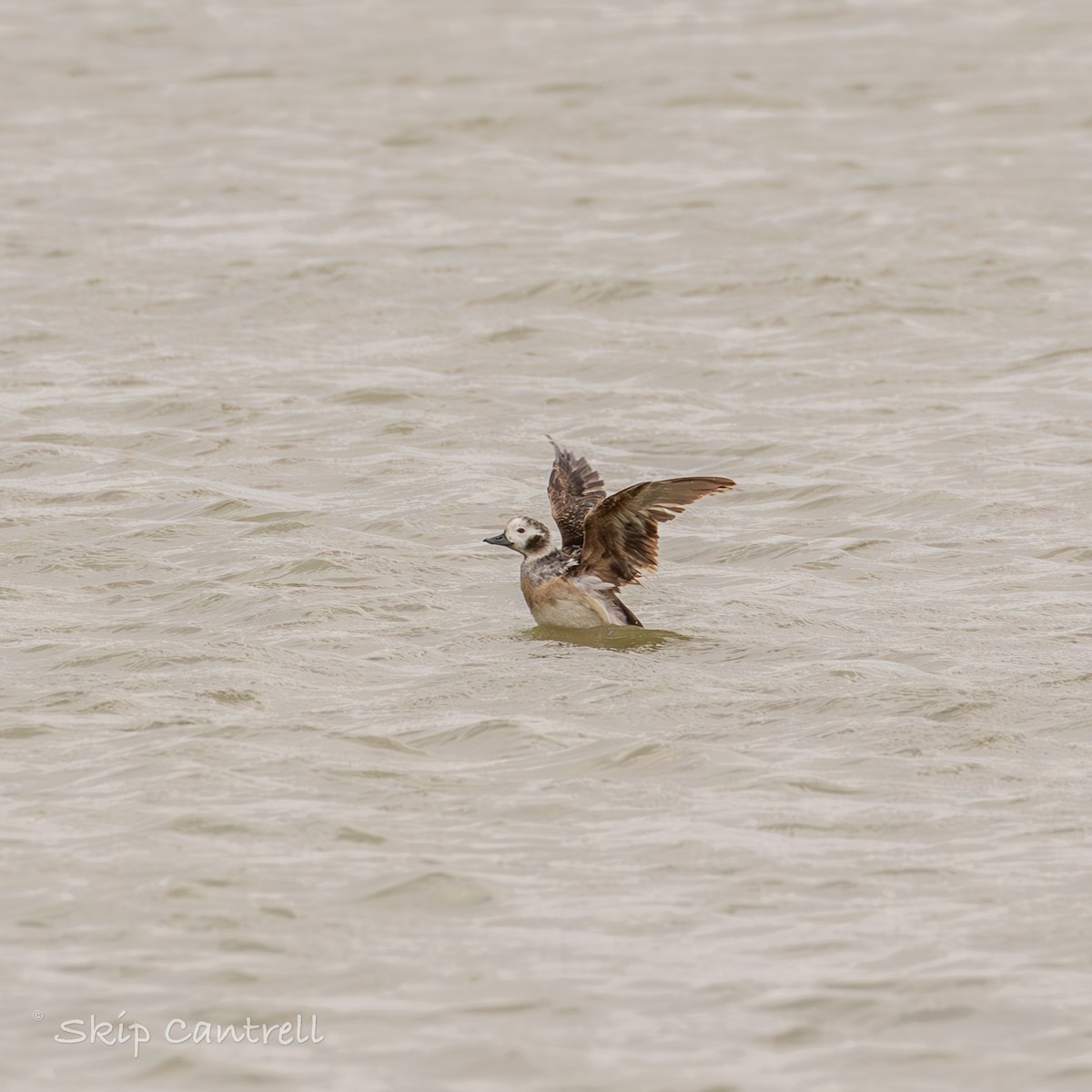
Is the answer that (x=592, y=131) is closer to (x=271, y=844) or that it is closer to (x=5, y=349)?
(x=5, y=349)

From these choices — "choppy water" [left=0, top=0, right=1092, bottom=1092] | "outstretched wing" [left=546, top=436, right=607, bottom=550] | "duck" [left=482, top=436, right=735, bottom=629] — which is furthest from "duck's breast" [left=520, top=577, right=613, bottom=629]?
"outstretched wing" [left=546, top=436, right=607, bottom=550]

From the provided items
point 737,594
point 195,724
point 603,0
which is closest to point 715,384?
point 737,594

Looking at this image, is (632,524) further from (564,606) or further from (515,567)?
(515,567)

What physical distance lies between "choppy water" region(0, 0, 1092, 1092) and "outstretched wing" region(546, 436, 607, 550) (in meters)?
0.51

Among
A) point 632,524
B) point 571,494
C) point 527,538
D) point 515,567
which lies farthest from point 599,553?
point 515,567

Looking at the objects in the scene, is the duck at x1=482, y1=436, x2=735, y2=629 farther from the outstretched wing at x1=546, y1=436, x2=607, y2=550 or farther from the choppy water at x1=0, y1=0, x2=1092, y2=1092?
the choppy water at x1=0, y1=0, x2=1092, y2=1092

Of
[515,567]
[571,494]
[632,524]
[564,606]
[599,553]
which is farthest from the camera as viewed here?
[515,567]

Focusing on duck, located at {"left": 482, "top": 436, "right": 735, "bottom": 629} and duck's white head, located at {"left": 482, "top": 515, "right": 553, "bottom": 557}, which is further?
duck's white head, located at {"left": 482, "top": 515, "right": 553, "bottom": 557}

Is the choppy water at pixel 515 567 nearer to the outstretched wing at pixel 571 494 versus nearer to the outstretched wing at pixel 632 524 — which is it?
the outstretched wing at pixel 632 524

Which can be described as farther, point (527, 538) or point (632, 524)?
point (527, 538)

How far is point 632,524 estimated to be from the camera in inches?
463

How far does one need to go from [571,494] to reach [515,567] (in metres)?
0.70

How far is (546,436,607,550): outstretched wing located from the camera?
12.6m

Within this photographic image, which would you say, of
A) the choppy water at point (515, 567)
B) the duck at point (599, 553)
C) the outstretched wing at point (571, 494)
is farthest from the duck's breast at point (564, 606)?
the outstretched wing at point (571, 494)
